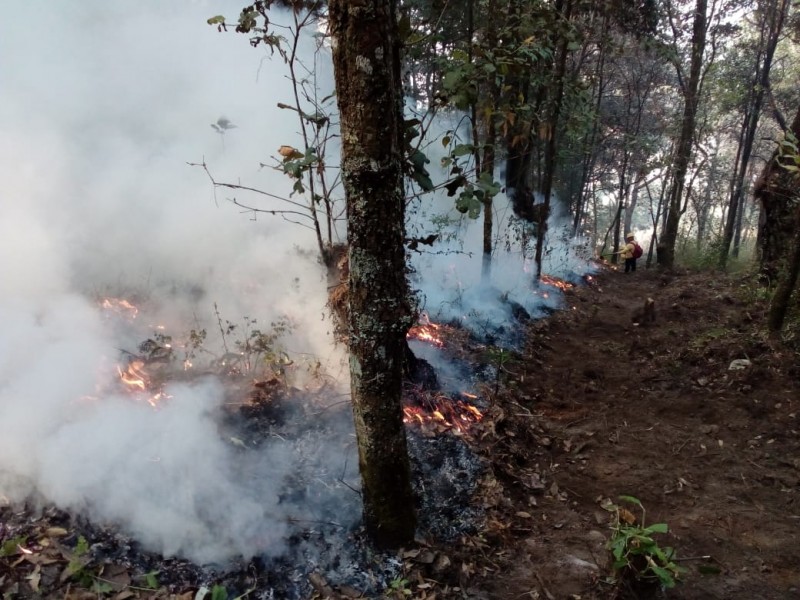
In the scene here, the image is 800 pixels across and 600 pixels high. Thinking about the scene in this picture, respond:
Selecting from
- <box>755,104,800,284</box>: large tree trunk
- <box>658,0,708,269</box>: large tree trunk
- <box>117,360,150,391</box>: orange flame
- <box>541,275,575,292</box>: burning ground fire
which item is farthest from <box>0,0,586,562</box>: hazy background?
<box>658,0,708,269</box>: large tree trunk

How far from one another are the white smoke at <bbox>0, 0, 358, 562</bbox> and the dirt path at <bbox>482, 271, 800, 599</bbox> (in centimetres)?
176

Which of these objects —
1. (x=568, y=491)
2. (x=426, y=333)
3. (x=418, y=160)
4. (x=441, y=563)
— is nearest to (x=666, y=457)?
(x=568, y=491)

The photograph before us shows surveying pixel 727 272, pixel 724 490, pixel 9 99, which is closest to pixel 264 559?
pixel 724 490

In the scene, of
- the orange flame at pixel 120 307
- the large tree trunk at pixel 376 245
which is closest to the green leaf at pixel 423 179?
the large tree trunk at pixel 376 245

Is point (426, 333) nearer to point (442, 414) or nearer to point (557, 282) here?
point (442, 414)

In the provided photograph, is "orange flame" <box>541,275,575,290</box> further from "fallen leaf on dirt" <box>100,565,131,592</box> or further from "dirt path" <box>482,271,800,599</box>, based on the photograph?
"fallen leaf on dirt" <box>100,565,131,592</box>

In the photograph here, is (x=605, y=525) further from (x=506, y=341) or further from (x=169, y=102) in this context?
(x=169, y=102)

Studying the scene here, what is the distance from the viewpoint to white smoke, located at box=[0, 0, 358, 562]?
327 centimetres

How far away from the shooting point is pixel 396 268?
2795 mm

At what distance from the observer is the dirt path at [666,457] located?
10.7 ft

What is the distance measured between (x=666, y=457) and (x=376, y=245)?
367cm

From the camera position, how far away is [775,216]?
26.5 ft

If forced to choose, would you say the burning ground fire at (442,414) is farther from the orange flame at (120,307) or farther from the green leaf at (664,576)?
the orange flame at (120,307)

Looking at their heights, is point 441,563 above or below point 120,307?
below
